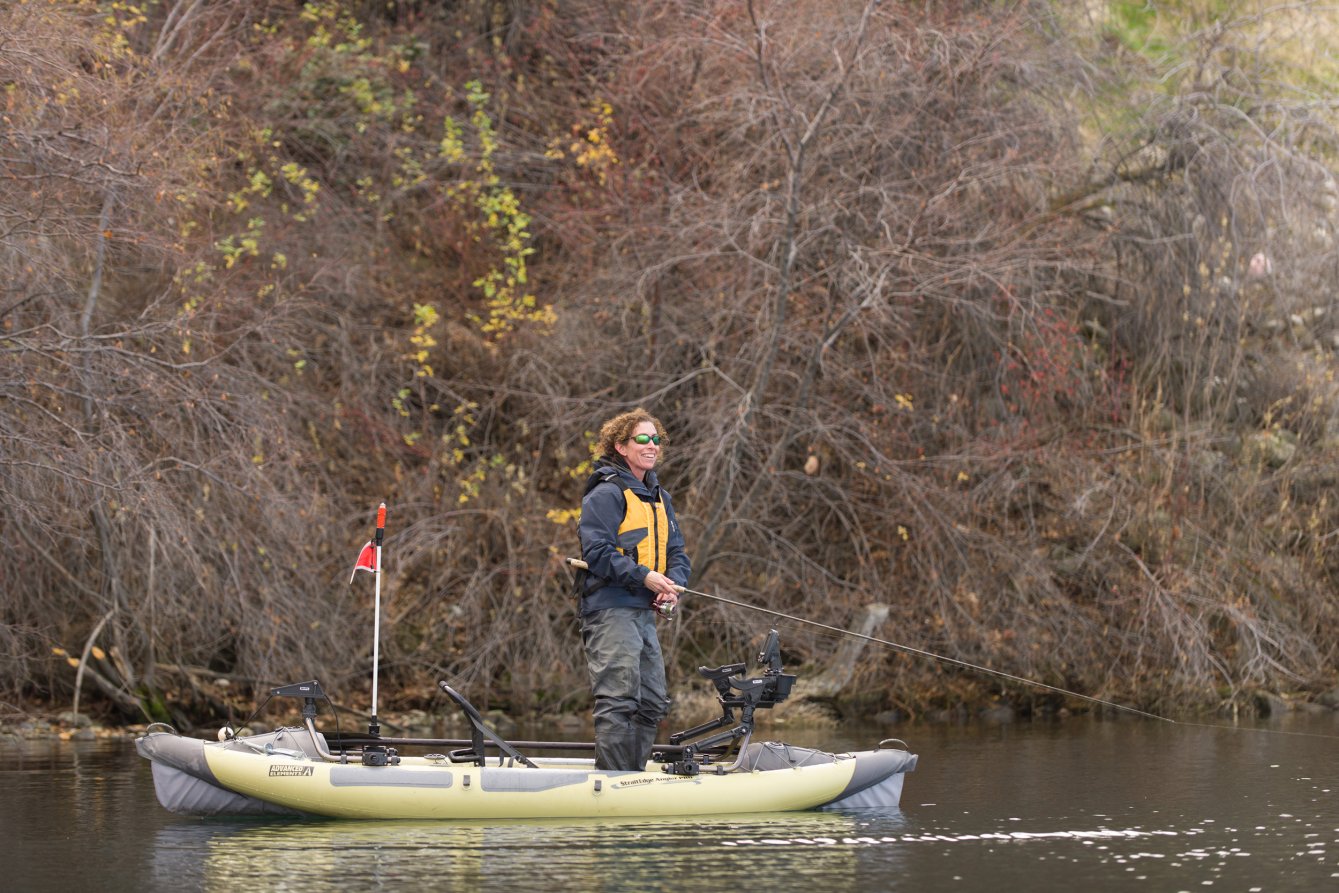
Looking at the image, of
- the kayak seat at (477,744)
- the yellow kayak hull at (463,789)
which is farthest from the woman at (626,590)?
the kayak seat at (477,744)

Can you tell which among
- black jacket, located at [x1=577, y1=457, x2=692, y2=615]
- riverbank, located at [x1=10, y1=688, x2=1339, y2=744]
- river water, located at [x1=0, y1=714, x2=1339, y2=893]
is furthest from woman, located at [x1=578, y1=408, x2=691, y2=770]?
riverbank, located at [x1=10, y1=688, x2=1339, y2=744]

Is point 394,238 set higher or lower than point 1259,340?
higher

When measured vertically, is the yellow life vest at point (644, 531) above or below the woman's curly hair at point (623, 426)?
below

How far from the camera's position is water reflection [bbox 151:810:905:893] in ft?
24.7

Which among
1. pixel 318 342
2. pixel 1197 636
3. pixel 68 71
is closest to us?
pixel 68 71

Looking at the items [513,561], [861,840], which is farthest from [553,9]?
[861,840]

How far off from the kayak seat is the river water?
1.49ft

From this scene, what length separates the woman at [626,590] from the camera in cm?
945

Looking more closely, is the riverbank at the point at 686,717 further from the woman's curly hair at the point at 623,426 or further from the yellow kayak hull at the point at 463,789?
the woman's curly hair at the point at 623,426

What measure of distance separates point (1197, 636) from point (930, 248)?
388 cm

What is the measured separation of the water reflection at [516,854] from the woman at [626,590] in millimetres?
540

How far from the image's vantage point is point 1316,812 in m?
9.62

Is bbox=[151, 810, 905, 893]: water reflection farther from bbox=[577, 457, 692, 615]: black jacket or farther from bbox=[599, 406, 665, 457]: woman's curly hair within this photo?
bbox=[599, 406, 665, 457]: woman's curly hair

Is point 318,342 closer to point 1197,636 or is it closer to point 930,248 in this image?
point 930,248
